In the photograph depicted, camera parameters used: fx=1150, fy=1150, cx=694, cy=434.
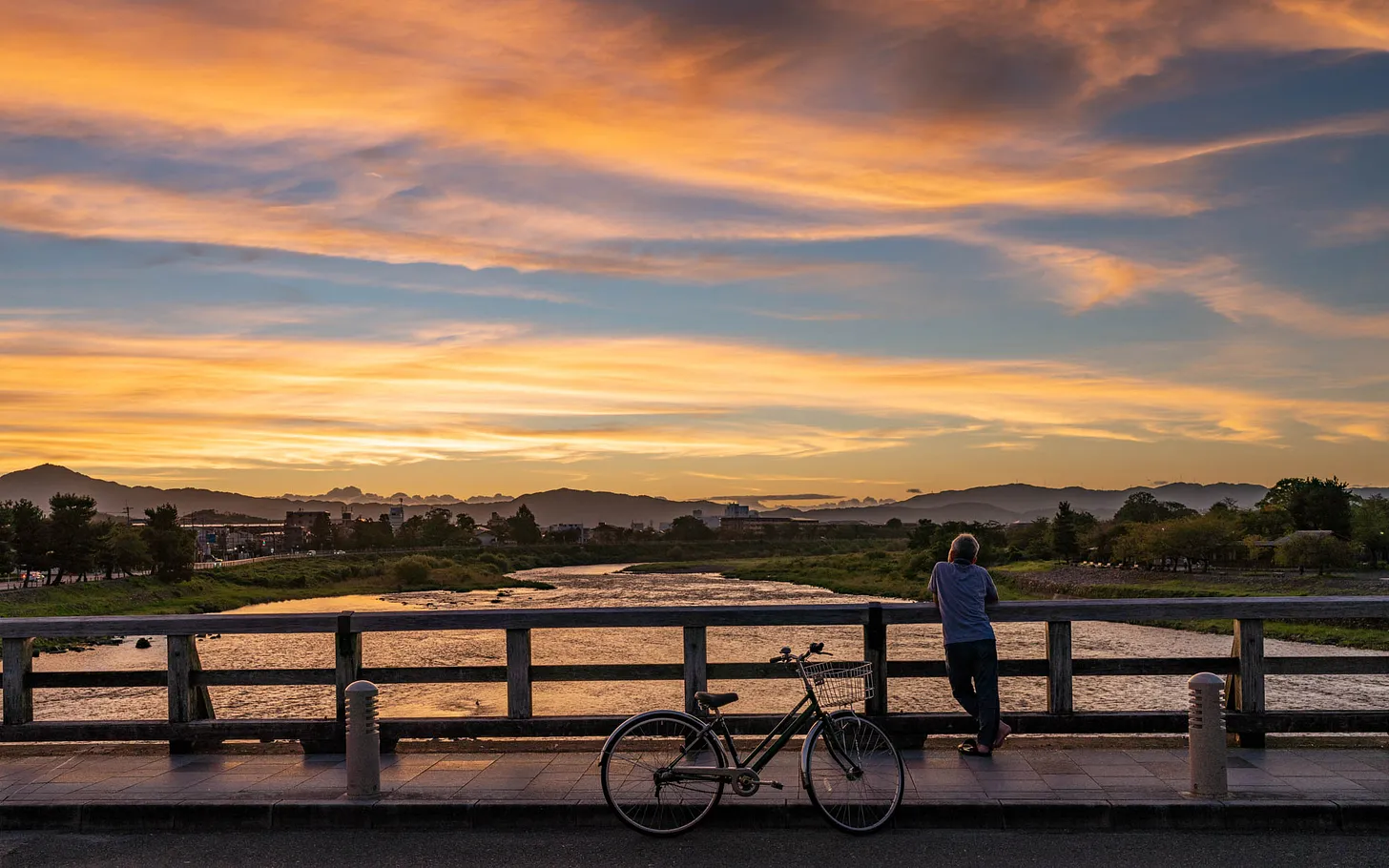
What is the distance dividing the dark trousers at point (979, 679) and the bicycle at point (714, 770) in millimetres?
1886

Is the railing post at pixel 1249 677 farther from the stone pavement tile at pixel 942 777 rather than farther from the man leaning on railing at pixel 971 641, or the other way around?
the stone pavement tile at pixel 942 777

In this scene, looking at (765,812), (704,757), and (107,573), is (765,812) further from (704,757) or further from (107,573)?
(107,573)

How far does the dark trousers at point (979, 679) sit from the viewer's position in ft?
32.9

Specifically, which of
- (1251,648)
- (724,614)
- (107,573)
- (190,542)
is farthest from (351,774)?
(190,542)

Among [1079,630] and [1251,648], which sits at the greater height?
[1251,648]

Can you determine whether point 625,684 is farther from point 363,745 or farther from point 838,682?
point 838,682

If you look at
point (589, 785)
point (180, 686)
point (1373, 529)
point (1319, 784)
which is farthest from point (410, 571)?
point (1319, 784)

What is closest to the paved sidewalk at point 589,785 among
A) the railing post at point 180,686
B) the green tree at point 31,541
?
the railing post at point 180,686

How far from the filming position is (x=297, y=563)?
138875mm

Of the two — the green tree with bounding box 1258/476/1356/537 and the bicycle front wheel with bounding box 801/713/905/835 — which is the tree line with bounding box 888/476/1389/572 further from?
the bicycle front wheel with bounding box 801/713/905/835

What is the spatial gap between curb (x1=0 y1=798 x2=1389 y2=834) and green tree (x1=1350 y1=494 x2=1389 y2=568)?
121 metres

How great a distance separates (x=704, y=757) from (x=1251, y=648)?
18.2ft

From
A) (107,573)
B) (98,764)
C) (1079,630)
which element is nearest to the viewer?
(98,764)

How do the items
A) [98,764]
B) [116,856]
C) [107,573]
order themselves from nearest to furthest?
[116,856]
[98,764]
[107,573]
